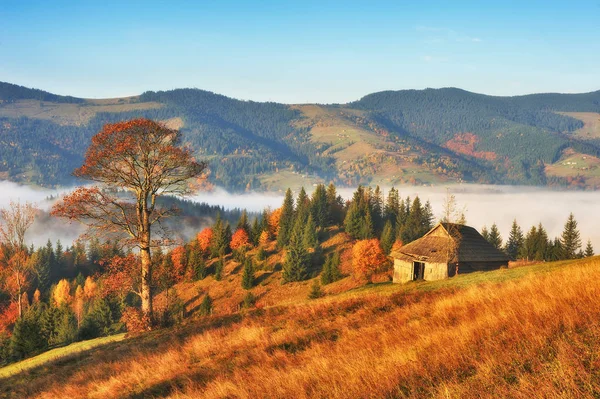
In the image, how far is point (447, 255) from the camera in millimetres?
48531

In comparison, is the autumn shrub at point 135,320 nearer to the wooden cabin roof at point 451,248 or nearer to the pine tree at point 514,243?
the wooden cabin roof at point 451,248

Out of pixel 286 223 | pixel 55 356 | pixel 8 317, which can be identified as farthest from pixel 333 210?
pixel 55 356

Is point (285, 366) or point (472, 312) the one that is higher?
point (472, 312)

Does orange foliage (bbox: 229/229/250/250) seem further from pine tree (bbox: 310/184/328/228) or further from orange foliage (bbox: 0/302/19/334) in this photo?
orange foliage (bbox: 0/302/19/334)

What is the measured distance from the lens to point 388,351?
903cm

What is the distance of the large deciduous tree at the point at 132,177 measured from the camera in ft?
72.1

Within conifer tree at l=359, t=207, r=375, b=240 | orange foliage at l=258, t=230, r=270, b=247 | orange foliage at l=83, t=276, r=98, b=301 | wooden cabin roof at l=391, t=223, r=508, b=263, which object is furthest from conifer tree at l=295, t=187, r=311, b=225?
orange foliage at l=83, t=276, r=98, b=301

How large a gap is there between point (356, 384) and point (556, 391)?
302 centimetres

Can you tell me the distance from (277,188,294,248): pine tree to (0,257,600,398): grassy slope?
10059 centimetres

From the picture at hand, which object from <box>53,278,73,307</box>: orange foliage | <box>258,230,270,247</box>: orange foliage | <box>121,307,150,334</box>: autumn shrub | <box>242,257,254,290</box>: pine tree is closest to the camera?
<box>121,307,150,334</box>: autumn shrub

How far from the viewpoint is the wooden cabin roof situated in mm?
48750

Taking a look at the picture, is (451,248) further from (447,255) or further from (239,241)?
(239,241)

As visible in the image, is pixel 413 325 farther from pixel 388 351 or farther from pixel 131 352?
pixel 131 352

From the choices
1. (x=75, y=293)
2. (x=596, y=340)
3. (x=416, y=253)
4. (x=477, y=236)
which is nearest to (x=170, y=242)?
(x=596, y=340)
